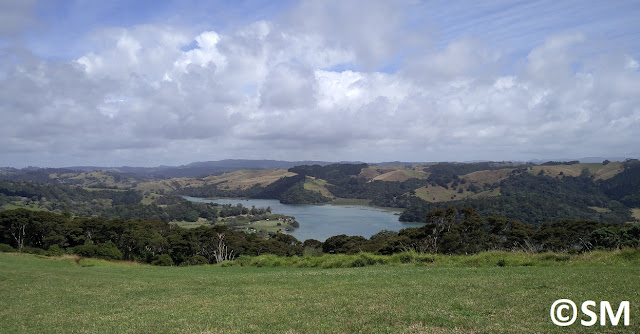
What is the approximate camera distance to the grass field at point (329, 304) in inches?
314

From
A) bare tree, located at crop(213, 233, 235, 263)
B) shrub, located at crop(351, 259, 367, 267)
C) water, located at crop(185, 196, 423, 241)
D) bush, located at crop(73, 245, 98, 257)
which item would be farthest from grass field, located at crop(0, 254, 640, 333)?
water, located at crop(185, 196, 423, 241)

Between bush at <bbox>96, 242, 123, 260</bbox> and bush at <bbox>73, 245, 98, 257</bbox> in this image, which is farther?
bush at <bbox>73, 245, 98, 257</bbox>

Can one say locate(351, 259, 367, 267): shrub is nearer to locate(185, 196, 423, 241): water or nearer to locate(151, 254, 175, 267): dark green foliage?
locate(151, 254, 175, 267): dark green foliage

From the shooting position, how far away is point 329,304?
10242 millimetres

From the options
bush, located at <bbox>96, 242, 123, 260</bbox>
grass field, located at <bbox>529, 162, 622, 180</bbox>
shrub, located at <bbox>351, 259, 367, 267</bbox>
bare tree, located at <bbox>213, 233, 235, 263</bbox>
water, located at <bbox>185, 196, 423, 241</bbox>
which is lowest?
water, located at <bbox>185, 196, 423, 241</bbox>

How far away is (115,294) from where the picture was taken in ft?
46.8

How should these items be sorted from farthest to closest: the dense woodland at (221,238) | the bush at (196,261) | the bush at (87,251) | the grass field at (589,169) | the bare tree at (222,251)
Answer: the grass field at (589,169) → the bare tree at (222,251) → the bush at (196,261) → the dense woodland at (221,238) → the bush at (87,251)

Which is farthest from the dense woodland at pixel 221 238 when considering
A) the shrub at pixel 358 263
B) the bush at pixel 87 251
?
the shrub at pixel 358 263

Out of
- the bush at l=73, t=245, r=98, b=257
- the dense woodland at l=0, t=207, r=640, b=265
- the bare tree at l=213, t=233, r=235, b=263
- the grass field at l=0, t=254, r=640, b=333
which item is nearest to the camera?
the grass field at l=0, t=254, r=640, b=333

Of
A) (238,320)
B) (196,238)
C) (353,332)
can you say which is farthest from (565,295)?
(196,238)

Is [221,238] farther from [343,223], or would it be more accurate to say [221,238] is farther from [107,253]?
[343,223]

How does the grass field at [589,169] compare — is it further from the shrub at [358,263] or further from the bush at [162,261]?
the shrub at [358,263]

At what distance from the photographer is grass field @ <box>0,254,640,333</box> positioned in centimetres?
799

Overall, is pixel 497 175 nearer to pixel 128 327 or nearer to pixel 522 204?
pixel 522 204
